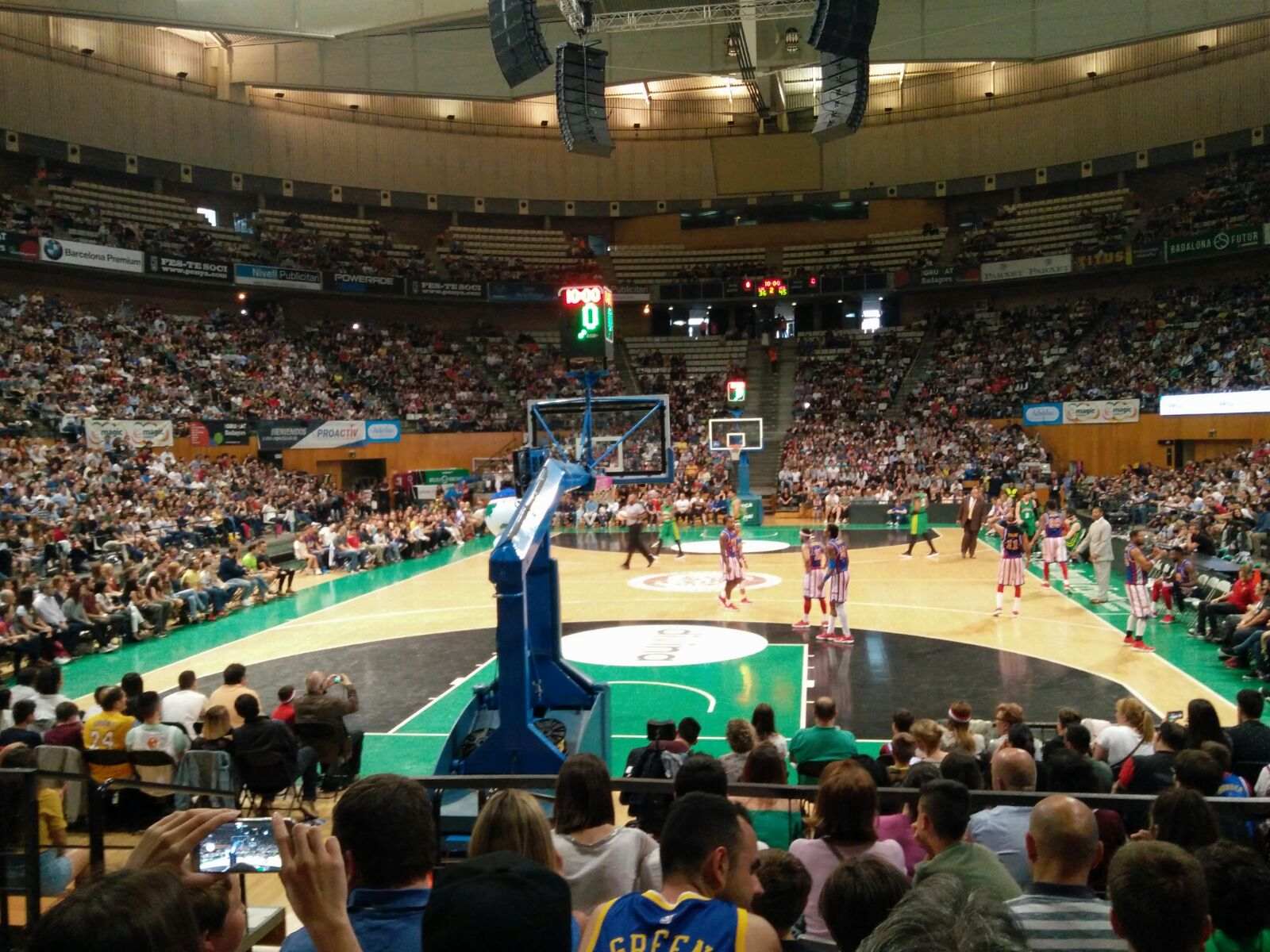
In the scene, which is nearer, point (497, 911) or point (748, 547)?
point (497, 911)

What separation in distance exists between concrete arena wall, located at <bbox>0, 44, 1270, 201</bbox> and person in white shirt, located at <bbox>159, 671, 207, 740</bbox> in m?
32.6

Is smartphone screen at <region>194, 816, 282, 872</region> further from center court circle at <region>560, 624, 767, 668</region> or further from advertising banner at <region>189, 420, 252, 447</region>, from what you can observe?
advertising banner at <region>189, 420, 252, 447</region>

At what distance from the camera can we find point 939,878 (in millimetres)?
2133

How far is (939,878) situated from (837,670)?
12.2 m

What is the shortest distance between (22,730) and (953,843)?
7.39m

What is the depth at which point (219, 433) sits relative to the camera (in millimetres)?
31344

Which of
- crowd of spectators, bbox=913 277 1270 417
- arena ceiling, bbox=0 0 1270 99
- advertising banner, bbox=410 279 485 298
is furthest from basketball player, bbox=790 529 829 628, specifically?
advertising banner, bbox=410 279 485 298

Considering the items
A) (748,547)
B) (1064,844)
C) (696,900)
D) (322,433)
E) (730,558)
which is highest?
(322,433)

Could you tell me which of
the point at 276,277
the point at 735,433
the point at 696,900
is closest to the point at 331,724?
the point at 696,900

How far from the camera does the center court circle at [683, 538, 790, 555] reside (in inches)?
1080

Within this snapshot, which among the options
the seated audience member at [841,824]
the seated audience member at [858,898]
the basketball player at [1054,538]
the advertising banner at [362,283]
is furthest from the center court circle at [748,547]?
the seated audience member at [858,898]

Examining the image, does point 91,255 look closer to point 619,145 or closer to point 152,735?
point 619,145

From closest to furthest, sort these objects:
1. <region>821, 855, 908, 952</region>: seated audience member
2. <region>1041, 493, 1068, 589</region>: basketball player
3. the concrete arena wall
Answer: <region>821, 855, 908, 952</region>: seated audience member
<region>1041, 493, 1068, 589</region>: basketball player
the concrete arena wall

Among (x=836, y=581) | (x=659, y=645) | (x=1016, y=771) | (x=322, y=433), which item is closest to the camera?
(x=1016, y=771)
